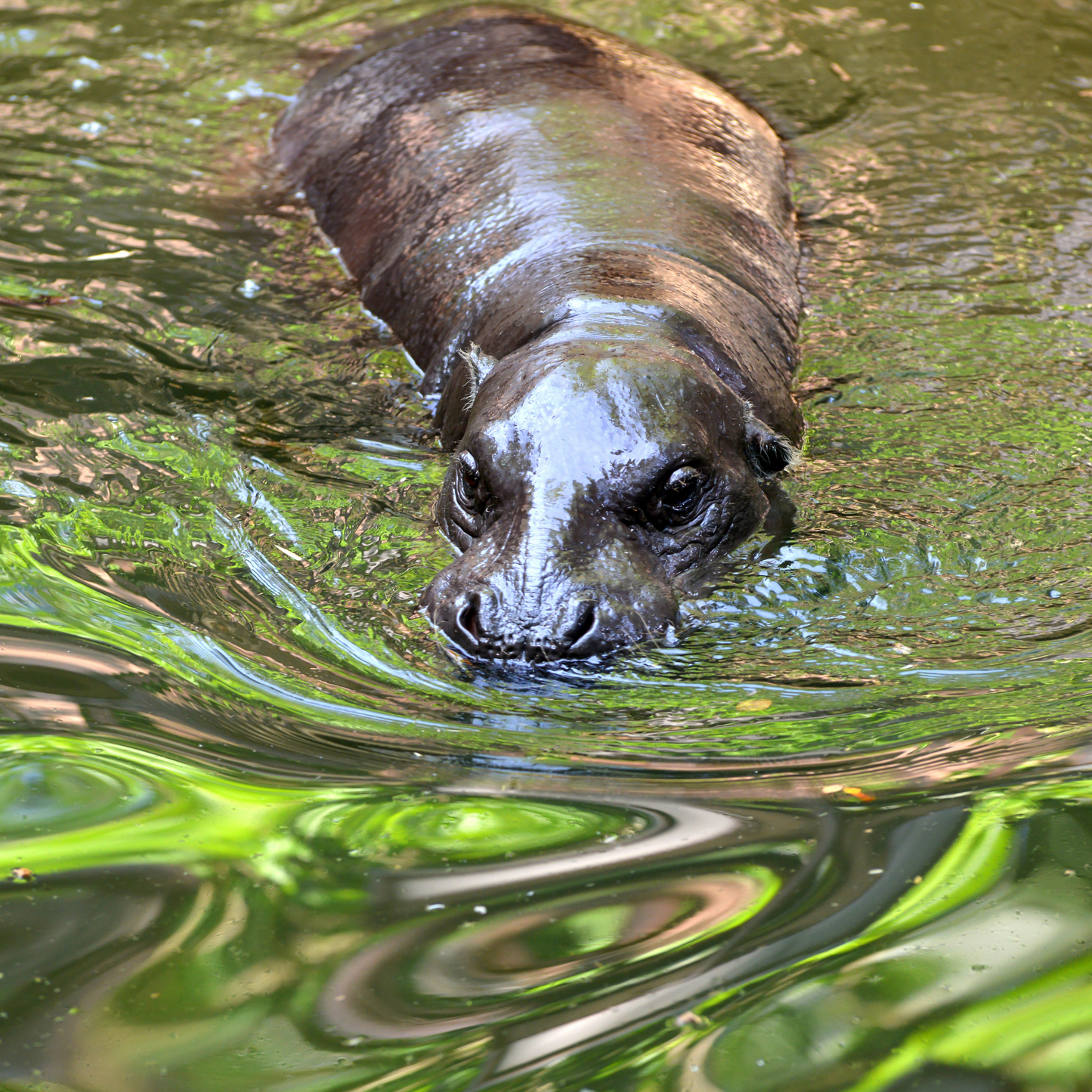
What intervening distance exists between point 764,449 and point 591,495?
3.21ft

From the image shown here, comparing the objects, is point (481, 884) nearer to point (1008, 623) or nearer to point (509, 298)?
point (1008, 623)

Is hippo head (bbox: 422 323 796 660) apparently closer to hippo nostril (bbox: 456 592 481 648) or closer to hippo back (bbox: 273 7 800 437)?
hippo nostril (bbox: 456 592 481 648)

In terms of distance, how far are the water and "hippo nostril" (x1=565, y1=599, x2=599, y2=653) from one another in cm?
13

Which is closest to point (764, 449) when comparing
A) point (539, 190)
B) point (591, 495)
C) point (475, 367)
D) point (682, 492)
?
point (682, 492)

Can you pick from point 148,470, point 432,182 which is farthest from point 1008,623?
point 432,182

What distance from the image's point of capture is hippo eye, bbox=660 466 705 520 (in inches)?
183

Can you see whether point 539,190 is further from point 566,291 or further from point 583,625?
point 583,625

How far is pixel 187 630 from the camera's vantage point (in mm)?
3992

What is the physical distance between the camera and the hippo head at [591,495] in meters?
4.14

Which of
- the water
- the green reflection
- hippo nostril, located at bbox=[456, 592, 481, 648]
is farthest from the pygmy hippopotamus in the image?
the green reflection

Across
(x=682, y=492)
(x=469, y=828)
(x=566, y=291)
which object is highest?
(x=469, y=828)

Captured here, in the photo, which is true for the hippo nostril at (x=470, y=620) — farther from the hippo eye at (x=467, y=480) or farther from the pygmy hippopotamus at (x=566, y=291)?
the hippo eye at (x=467, y=480)

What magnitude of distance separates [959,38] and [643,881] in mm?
8987

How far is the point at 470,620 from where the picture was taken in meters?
4.12
